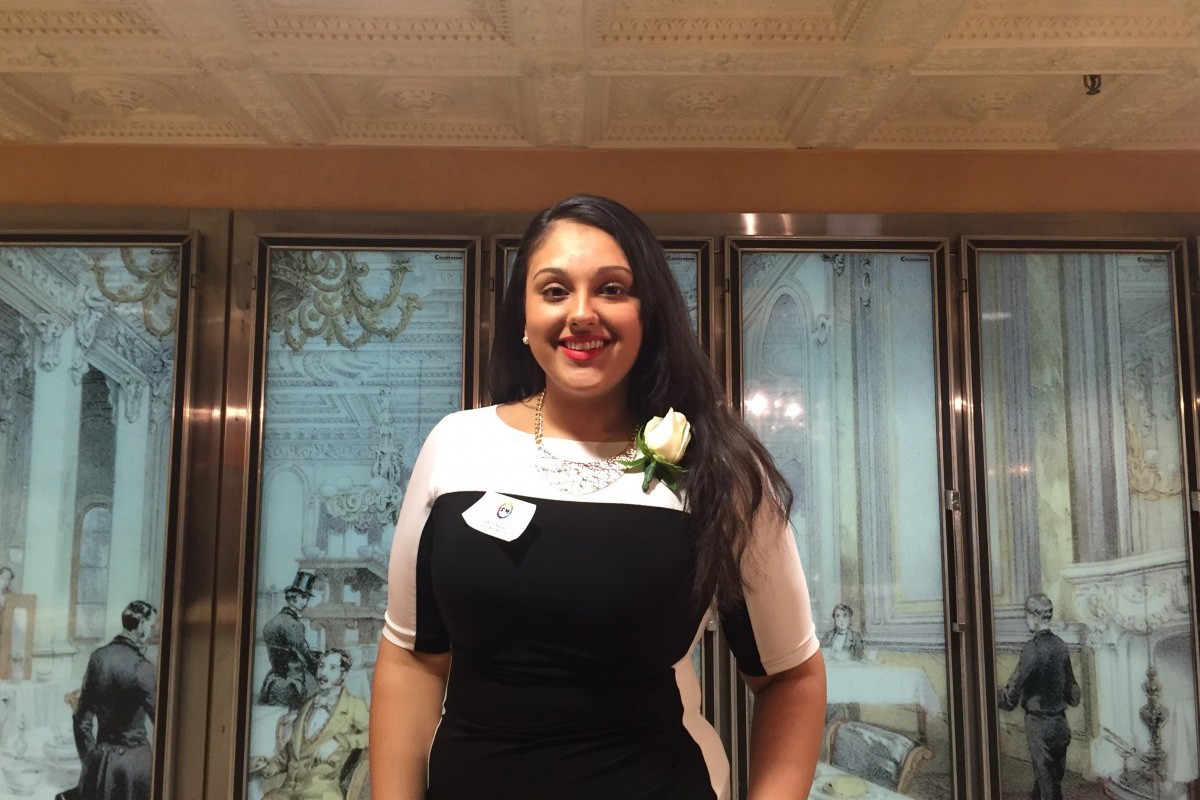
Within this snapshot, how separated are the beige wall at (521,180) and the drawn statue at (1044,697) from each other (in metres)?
1.46

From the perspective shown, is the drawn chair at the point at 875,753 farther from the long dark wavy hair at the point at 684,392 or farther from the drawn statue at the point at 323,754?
the long dark wavy hair at the point at 684,392

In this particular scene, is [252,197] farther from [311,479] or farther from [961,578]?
[961,578]

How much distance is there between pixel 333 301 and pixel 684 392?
2.05 m

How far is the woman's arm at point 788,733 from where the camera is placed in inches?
36.4

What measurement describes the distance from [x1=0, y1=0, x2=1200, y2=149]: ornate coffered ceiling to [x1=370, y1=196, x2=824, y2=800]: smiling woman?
4.76 ft

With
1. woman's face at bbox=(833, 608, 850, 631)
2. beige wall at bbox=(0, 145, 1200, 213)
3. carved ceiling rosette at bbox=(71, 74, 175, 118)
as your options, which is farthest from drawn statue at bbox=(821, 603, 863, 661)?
carved ceiling rosette at bbox=(71, 74, 175, 118)

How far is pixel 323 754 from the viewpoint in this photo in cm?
265

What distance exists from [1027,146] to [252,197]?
8.78 feet

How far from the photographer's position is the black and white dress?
0.86 meters

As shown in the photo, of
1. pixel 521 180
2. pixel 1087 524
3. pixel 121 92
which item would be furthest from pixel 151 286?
pixel 1087 524

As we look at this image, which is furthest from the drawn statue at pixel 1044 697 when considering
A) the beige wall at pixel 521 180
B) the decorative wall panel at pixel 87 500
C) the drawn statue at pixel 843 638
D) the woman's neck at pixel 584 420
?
the decorative wall panel at pixel 87 500

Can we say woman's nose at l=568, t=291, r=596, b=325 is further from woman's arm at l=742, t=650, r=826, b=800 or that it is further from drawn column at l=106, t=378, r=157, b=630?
drawn column at l=106, t=378, r=157, b=630

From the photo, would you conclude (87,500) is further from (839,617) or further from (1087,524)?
(1087,524)

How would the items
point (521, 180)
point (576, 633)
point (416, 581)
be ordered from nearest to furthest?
point (576, 633) → point (416, 581) → point (521, 180)
